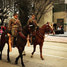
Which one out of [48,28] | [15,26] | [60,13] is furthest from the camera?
[60,13]

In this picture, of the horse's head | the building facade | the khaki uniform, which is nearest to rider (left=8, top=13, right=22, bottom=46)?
the khaki uniform

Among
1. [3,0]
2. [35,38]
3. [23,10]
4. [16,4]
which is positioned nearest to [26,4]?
[23,10]

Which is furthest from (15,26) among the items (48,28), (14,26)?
(48,28)

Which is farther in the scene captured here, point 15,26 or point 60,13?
point 60,13

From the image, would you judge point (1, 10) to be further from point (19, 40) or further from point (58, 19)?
point (19, 40)

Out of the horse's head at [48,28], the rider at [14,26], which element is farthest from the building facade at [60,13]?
the rider at [14,26]

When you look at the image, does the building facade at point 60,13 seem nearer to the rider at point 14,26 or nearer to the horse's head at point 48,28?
the horse's head at point 48,28

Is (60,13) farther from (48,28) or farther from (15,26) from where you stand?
(15,26)

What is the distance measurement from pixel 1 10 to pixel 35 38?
16.5m

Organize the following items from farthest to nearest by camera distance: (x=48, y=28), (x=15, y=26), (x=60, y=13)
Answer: (x=60, y=13) < (x=48, y=28) < (x=15, y=26)

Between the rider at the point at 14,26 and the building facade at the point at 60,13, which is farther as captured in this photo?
the building facade at the point at 60,13

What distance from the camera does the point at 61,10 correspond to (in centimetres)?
3098

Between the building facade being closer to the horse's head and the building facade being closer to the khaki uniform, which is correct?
the horse's head

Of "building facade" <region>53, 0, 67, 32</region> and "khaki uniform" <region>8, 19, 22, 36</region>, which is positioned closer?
"khaki uniform" <region>8, 19, 22, 36</region>
